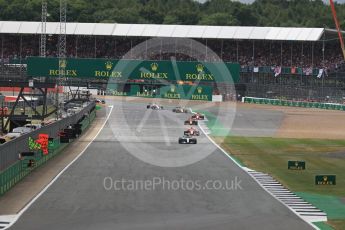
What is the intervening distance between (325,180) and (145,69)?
101m

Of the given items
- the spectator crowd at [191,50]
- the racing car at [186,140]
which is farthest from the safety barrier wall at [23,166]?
the spectator crowd at [191,50]

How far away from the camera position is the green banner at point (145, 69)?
140750 mm

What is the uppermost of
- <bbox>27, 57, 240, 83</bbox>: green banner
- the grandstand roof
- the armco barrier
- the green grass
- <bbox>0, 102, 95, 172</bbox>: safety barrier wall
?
the grandstand roof

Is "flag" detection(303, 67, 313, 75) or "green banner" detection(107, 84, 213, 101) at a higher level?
"flag" detection(303, 67, 313, 75)

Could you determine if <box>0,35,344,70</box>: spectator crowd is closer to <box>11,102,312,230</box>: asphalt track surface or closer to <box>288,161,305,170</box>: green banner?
<box>288,161,305,170</box>: green banner

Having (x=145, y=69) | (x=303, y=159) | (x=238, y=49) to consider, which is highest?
(x=238, y=49)

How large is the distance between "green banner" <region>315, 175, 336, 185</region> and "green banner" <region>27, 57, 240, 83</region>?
313ft

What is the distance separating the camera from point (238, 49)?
172 meters

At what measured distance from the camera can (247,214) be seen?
3303cm

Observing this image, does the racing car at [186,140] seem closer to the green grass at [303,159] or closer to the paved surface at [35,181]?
the green grass at [303,159]

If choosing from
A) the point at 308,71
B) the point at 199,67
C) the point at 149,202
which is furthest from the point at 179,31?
the point at 149,202

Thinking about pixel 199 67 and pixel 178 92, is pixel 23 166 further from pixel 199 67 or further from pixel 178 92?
pixel 178 92

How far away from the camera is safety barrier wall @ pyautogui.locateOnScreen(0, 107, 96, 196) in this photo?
39.3 metres

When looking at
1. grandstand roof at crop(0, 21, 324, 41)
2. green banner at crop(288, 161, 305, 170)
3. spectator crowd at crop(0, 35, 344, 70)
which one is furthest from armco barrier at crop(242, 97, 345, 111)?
green banner at crop(288, 161, 305, 170)
